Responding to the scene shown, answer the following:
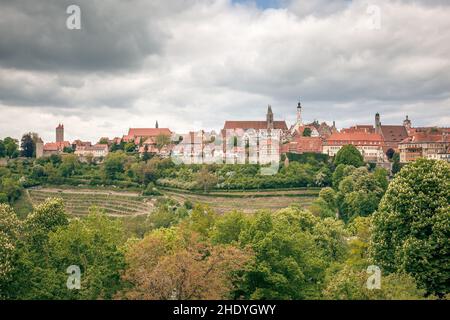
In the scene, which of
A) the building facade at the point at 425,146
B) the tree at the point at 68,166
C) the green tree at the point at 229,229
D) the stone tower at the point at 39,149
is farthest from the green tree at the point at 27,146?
the green tree at the point at 229,229

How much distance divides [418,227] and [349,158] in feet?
165

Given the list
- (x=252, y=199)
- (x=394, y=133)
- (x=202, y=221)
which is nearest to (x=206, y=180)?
(x=252, y=199)

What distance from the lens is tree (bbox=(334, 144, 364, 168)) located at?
230ft

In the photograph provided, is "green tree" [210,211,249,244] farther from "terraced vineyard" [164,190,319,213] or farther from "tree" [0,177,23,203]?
"tree" [0,177,23,203]

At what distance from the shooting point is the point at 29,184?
7575 cm

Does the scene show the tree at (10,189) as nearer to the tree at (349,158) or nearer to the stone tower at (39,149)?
the stone tower at (39,149)

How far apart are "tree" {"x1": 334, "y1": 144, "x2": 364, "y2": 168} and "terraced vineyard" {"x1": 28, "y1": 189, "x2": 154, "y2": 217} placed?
26655 millimetres

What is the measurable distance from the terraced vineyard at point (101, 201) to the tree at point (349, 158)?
26.7m

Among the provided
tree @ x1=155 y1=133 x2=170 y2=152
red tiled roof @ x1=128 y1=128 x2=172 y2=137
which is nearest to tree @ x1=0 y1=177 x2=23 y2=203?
tree @ x1=155 y1=133 x2=170 y2=152

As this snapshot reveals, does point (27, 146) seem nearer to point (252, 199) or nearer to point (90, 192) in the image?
point (90, 192)

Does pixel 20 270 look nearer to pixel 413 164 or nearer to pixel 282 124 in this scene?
pixel 413 164

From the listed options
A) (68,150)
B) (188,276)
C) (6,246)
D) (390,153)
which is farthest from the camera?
(68,150)

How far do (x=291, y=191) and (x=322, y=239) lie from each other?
33.5 meters

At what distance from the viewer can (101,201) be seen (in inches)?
2712
